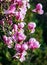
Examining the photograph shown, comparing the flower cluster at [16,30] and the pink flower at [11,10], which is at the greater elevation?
the pink flower at [11,10]

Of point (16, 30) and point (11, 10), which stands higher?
point (11, 10)

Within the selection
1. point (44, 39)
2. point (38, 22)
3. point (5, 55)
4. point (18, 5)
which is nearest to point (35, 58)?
point (5, 55)

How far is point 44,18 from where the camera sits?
6.32 m

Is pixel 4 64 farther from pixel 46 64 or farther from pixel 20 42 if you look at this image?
pixel 20 42

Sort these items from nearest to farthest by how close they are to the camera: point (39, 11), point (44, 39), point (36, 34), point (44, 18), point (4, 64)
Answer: point (39, 11) → point (4, 64) → point (36, 34) → point (44, 39) → point (44, 18)

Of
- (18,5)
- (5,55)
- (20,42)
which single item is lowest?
(5,55)

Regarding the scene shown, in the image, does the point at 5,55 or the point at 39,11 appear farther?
the point at 5,55

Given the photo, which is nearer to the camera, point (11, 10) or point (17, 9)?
point (11, 10)

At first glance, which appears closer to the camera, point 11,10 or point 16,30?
point 11,10

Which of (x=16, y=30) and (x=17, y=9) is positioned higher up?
(x=17, y=9)

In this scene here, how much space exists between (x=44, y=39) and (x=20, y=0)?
8.91 ft

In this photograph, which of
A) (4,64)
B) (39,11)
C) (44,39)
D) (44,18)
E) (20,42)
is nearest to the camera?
(20,42)

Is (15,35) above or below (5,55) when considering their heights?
above

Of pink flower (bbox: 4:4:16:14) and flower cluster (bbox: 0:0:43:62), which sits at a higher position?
pink flower (bbox: 4:4:16:14)
